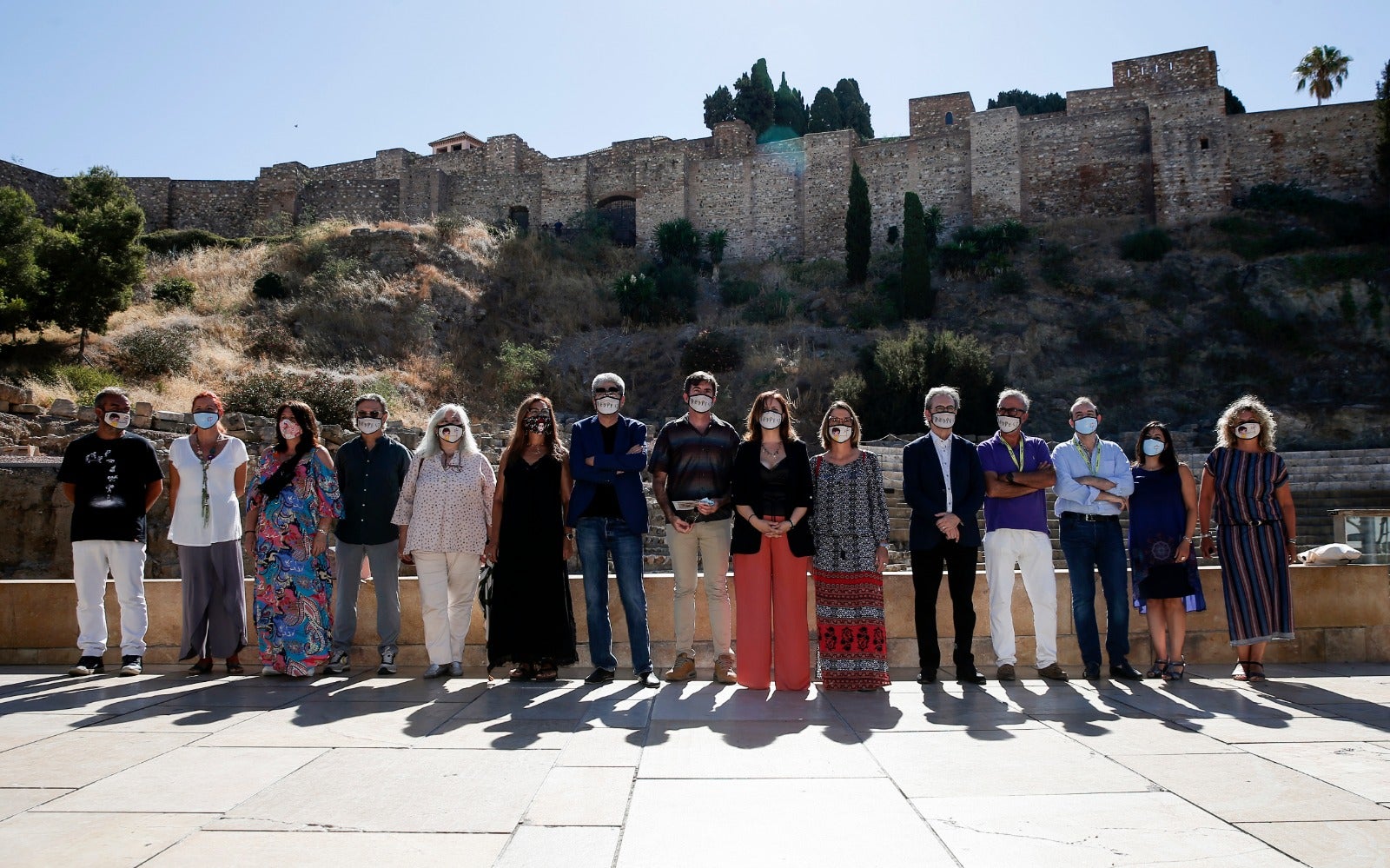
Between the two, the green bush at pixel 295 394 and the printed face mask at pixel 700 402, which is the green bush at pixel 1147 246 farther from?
the printed face mask at pixel 700 402

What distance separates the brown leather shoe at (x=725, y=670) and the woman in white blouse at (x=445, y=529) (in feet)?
4.85

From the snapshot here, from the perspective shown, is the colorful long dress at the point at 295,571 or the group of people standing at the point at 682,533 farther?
the colorful long dress at the point at 295,571

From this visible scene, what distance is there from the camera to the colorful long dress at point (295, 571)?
5.46 meters

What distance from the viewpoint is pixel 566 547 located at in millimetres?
5555

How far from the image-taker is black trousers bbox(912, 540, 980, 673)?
5.42 meters

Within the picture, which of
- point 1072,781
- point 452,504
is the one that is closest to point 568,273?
point 452,504

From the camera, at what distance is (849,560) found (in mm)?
5277

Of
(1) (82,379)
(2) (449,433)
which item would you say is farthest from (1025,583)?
(1) (82,379)

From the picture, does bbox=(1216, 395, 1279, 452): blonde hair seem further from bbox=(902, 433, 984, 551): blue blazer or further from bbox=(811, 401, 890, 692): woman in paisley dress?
bbox=(811, 401, 890, 692): woman in paisley dress

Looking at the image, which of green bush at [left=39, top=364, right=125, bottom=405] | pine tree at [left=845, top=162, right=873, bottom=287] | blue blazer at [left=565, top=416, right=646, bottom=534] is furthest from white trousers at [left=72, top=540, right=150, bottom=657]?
pine tree at [left=845, top=162, right=873, bottom=287]

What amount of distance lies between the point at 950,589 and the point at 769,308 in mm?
26178

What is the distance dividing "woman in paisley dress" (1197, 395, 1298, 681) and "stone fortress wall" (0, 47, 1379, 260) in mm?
28941

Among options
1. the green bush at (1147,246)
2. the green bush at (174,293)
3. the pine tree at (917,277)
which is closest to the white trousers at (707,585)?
the pine tree at (917,277)

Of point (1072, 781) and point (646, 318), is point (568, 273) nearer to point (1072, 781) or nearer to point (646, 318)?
point (646, 318)
